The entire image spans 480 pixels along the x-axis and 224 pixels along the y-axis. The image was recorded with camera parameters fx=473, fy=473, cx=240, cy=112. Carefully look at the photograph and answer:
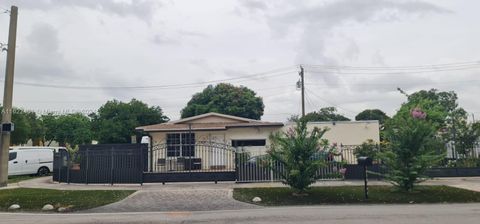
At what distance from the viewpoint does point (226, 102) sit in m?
56.6

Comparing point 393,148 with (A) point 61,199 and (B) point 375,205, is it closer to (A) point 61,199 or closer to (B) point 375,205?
(B) point 375,205

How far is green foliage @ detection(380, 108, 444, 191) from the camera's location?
1595 centimetres

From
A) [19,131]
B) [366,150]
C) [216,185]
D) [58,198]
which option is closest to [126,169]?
[216,185]

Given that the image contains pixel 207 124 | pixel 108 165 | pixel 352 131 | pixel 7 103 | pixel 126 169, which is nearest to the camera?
pixel 7 103

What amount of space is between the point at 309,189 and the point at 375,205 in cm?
263

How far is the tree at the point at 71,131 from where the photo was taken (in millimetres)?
58594

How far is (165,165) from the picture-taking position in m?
21.7

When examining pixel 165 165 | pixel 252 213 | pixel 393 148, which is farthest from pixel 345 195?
pixel 165 165

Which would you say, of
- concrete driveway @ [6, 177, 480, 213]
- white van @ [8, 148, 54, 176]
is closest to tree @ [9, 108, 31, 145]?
white van @ [8, 148, 54, 176]

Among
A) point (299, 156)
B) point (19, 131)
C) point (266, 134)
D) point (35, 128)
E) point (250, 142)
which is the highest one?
point (35, 128)

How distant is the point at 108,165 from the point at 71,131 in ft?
137

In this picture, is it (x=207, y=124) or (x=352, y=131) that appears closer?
(x=207, y=124)

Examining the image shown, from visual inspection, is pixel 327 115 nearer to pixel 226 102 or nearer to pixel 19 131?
pixel 226 102

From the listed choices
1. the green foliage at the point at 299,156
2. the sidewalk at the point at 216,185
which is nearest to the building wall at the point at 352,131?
the sidewalk at the point at 216,185
